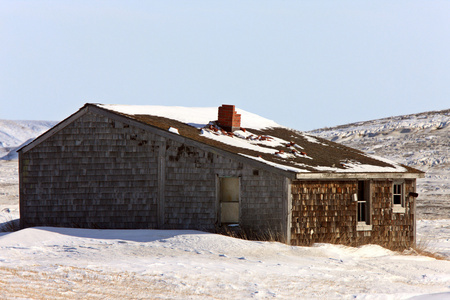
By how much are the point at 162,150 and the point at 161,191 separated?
1181 mm

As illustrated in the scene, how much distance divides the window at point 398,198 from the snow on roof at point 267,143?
542 mm

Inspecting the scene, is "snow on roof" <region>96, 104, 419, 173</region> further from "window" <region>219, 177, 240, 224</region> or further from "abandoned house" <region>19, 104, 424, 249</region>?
"window" <region>219, 177, 240, 224</region>

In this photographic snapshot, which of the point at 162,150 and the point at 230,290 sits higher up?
the point at 162,150

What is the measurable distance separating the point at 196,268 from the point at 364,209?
7883 mm

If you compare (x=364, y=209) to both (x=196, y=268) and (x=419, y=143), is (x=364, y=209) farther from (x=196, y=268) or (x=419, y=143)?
(x=419, y=143)

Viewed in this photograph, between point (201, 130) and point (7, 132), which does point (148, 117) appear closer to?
point (201, 130)

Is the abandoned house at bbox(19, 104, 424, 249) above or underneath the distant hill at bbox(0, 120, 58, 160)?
underneath

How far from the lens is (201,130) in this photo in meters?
21.5

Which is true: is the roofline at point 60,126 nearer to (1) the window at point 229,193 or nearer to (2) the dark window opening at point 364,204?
(1) the window at point 229,193

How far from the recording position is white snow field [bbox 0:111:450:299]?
43.1 ft

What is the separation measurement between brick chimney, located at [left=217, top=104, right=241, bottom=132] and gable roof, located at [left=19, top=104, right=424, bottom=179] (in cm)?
28

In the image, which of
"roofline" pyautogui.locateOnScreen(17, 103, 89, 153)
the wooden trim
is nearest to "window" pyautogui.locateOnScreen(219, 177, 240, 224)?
the wooden trim

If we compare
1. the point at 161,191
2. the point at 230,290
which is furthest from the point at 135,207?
the point at 230,290

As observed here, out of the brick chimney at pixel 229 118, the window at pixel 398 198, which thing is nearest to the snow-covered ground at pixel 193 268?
the window at pixel 398 198
